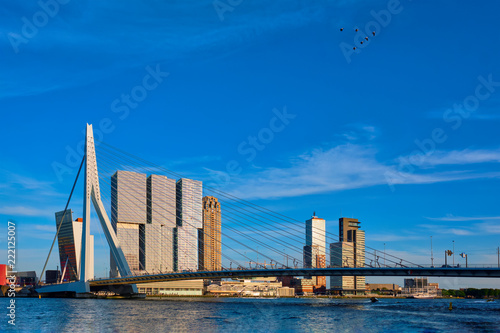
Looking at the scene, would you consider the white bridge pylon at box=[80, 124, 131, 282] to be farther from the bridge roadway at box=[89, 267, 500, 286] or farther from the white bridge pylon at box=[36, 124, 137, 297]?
the bridge roadway at box=[89, 267, 500, 286]

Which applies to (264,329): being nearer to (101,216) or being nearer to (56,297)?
(101,216)

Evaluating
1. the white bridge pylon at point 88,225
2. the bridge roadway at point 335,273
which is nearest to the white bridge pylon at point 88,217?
the white bridge pylon at point 88,225

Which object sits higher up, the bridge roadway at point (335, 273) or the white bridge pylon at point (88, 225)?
the white bridge pylon at point (88, 225)

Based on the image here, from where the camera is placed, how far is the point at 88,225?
9856cm

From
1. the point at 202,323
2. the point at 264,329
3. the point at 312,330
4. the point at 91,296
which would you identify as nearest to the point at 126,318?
the point at 202,323

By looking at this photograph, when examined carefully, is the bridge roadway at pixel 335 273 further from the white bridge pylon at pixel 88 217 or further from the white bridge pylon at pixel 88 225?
the white bridge pylon at pixel 88 217

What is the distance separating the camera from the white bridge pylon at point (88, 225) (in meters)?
97.4

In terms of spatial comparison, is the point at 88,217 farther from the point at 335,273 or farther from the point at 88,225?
the point at 335,273

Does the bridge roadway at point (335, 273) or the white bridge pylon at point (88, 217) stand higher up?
the white bridge pylon at point (88, 217)

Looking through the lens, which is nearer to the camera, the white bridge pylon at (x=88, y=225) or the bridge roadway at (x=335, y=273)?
the bridge roadway at (x=335, y=273)

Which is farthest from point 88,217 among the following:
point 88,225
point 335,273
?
point 335,273

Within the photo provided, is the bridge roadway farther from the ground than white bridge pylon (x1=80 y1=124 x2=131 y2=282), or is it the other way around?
white bridge pylon (x1=80 y1=124 x2=131 y2=282)

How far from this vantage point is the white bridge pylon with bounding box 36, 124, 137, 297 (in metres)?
97.4

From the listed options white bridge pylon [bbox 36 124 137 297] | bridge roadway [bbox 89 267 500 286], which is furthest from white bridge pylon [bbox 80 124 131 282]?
bridge roadway [bbox 89 267 500 286]
